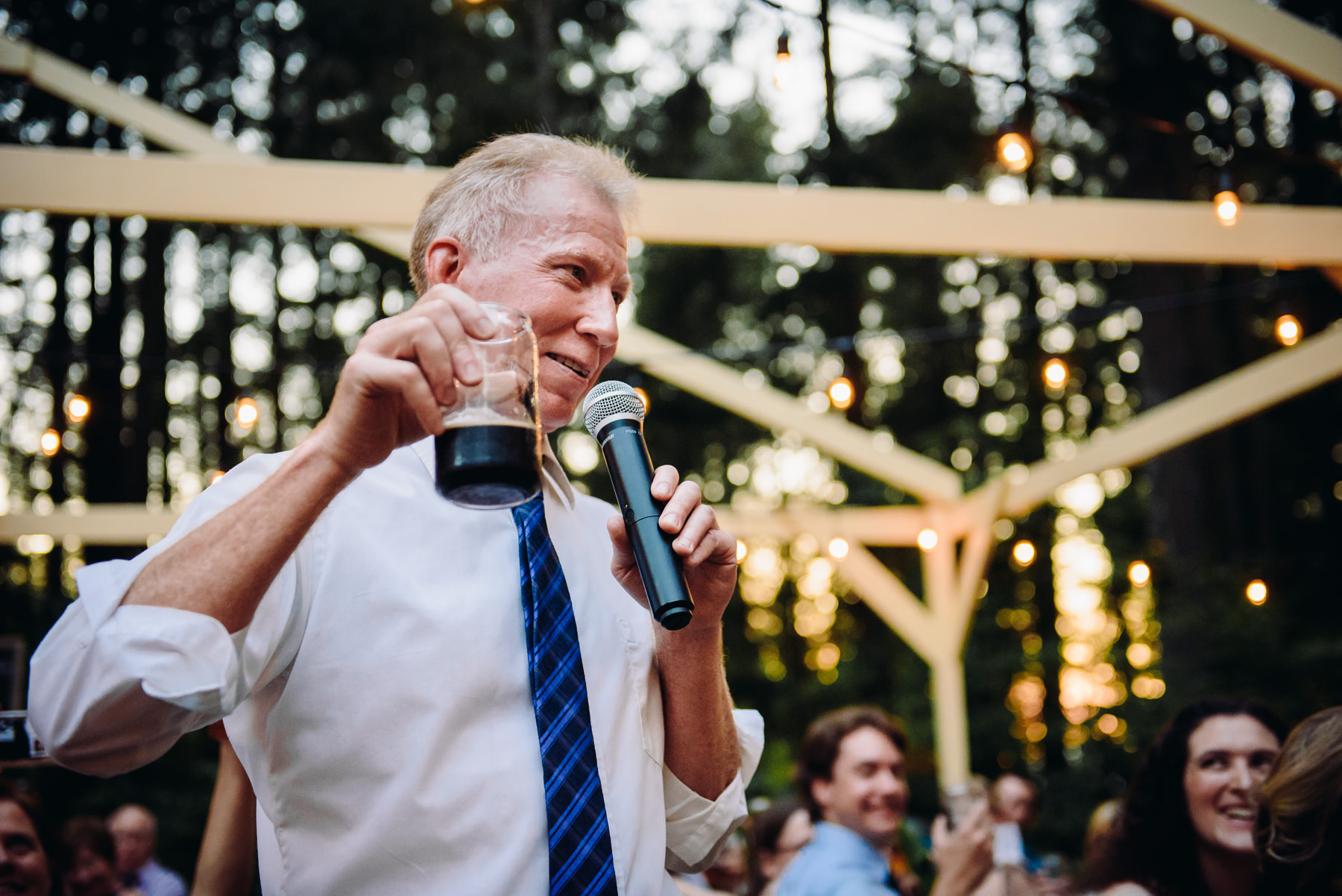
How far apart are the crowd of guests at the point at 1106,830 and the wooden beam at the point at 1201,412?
2.50 m

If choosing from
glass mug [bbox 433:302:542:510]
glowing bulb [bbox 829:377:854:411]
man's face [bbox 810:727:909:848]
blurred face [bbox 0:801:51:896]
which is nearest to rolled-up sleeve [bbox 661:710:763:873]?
glass mug [bbox 433:302:542:510]

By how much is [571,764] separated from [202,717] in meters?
0.40

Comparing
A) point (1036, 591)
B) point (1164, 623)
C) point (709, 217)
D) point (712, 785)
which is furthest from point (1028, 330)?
point (712, 785)

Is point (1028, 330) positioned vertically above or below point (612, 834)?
above

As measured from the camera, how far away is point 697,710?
137 cm

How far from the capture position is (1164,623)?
10242mm

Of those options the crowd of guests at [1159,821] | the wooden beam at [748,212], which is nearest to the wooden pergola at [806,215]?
the wooden beam at [748,212]

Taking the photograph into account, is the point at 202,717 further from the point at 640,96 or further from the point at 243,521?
the point at 640,96

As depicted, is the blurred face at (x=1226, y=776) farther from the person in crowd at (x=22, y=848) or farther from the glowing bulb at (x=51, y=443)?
the glowing bulb at (x=51, y=443)

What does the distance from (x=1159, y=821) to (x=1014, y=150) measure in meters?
2.65

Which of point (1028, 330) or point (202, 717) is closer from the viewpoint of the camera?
point (202, 717)

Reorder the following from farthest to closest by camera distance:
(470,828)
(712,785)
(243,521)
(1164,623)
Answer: (1164,623)
(712,785)
(470,828)
(243,521)

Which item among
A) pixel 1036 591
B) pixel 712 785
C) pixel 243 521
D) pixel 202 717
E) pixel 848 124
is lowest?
pixel 1036 591

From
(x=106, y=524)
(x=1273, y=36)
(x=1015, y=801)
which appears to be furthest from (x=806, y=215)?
(x=106, y=524)
